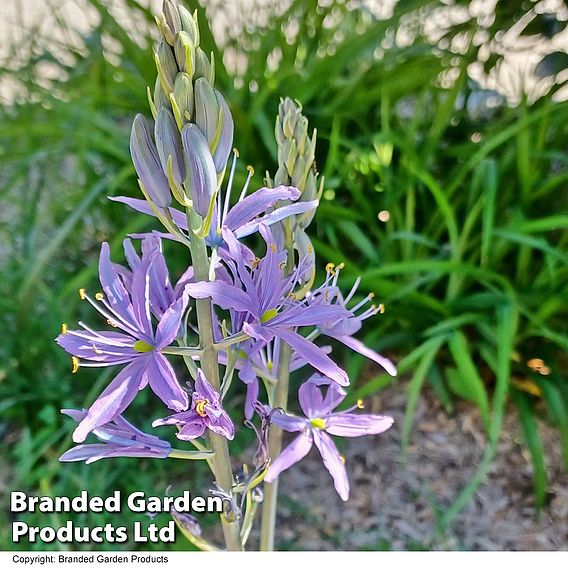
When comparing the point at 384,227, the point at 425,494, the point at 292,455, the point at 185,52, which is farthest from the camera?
the point at 384,227

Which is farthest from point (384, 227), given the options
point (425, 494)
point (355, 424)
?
point (355, 424)

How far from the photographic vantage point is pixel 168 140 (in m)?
0.30

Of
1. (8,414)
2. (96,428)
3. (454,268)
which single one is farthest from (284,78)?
(96,428)

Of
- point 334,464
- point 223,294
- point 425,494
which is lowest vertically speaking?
point 425,494

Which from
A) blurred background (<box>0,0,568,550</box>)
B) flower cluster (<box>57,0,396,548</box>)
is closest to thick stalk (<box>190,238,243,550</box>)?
flower cluster (<box>57,0,396,548</box>)

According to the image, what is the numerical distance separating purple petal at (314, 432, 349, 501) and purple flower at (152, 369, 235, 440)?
0.29ft

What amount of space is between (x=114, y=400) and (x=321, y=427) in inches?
5.9

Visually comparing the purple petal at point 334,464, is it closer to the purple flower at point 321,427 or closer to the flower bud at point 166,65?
the purple flower at point 321,427

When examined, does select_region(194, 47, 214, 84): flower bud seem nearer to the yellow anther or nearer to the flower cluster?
the flower cluster

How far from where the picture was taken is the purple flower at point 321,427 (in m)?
0.38

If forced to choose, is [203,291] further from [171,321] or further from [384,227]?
[384,227]

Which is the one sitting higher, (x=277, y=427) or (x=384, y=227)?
(x=384, y=227)

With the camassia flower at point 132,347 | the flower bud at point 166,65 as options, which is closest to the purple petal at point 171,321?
the camassia flower at point 132,347

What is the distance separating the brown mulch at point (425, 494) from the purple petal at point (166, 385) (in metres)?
0.45
